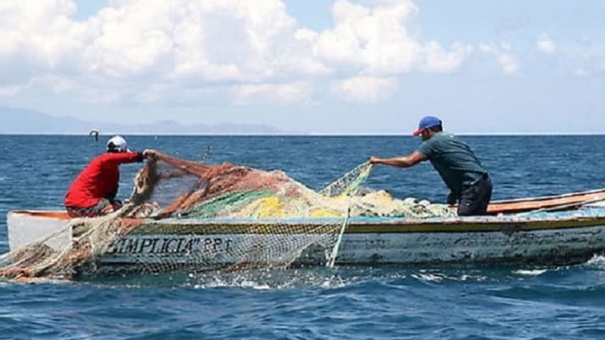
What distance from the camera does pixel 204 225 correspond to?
42.0 feet

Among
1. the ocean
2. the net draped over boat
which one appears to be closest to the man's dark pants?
the net draped over boat

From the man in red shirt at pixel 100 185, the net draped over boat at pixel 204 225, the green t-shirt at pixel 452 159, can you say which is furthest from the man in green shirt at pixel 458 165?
the man in red shirt at pixel 100 185

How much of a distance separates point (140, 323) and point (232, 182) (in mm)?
3338

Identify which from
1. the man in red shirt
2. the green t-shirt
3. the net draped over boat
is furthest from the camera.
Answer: the green t-shirt

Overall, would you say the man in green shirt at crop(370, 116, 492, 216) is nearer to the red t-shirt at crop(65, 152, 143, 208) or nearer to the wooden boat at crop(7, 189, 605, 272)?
the wooden boat at crop(7, 189, 605, 272)

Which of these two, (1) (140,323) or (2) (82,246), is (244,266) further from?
(1) (140,323)

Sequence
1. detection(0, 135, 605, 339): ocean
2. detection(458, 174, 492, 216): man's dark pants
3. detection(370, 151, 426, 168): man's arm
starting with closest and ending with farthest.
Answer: detection(0, 135, 605, 339): ocean
detection(370, 151, 426, 168): man's arm
detection(458, 174, 492, 216): man's dark pants

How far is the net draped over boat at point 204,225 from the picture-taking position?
41.8ft

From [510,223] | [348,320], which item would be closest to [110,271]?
[348,320]

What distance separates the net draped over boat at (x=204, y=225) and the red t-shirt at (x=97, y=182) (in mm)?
351

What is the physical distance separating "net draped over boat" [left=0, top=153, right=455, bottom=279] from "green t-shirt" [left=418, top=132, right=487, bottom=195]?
1.44 ft

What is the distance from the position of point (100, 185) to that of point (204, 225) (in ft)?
4.93

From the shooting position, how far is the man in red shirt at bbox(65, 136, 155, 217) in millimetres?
13227

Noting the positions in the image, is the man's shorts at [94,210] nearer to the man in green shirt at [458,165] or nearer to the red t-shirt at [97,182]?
the red t-shirt at [97,182]
